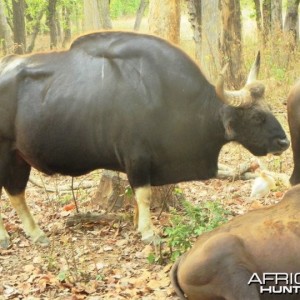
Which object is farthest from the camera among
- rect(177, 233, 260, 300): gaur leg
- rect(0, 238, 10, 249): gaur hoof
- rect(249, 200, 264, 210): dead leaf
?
rect(249, 200, 264, 210): dead leaf

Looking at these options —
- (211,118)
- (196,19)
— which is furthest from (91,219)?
(196,19)

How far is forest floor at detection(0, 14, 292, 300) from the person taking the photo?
20.1ft

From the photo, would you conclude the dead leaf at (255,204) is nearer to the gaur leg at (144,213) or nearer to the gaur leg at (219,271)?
the gaur leg at (144,213)

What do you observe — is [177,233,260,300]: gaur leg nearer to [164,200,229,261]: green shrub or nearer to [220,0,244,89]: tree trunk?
[164,200,229,261]: green shrub

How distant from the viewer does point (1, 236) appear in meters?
7.81

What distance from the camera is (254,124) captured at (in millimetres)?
7297

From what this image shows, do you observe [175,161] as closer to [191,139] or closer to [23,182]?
[191,139]

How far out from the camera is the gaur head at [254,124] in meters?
7.26

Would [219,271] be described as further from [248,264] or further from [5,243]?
[5,243]

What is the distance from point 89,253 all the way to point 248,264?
2.69 meters

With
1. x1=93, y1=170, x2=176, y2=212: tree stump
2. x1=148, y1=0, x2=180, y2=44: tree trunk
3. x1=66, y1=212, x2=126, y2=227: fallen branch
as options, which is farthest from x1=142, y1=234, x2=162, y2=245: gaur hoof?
x1=148, y1=0, x2=180, y2=44: tree trunk

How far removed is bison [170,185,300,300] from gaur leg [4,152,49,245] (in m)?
3.18

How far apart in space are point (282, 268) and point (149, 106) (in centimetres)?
279

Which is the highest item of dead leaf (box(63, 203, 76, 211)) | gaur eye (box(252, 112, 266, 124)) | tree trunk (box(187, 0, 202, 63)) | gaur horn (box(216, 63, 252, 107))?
tree trunk (box(187, 0, 202, 63))
